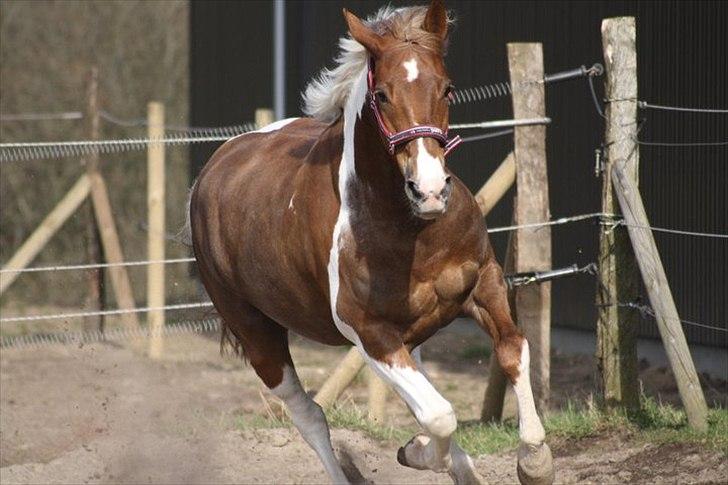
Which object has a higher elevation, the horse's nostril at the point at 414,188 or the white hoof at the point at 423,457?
the horse's nostril at the point at 414,188

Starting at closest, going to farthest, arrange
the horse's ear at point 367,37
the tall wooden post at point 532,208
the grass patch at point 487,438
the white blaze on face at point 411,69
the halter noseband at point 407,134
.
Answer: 1. the halter noseband at point 407,134
2. the white blaze on face at point 411,69
3. the horse's ear at point 367,37
4. the grass patch at point 487,438
5. the tall wooden post at point 532,208

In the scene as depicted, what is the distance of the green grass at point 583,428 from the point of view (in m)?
6.57

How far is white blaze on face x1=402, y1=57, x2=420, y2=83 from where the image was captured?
4.68 m

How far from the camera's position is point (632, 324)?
7.22 meters

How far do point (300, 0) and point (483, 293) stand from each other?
8390mm

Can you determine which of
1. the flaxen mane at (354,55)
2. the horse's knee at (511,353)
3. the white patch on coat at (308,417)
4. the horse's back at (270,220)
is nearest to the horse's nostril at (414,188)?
the flaxen mane at (354,55)

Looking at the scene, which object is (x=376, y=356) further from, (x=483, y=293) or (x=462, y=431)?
(x=462, y=431)

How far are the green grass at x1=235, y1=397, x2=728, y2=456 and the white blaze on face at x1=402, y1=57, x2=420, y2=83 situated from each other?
258 centimetres

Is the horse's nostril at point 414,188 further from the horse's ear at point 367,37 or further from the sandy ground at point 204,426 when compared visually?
the sandy ground at point 204,426

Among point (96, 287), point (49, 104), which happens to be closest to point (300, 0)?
point (96, 287)

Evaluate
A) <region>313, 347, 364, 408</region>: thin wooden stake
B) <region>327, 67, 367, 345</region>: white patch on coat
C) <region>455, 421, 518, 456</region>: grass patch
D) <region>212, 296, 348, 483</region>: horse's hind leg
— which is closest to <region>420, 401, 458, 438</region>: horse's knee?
<region>327, 67, 367, 345</region>: white patch on coat

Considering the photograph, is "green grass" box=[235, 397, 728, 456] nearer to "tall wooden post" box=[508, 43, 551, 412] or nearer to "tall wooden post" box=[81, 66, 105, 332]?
"tall wooden post" box=[508, 43, 551, 412]

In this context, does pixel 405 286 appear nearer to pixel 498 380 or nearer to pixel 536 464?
pixel 536 464

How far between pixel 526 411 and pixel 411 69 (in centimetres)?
140
